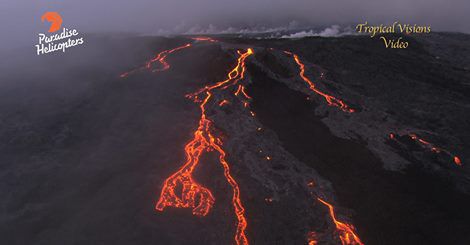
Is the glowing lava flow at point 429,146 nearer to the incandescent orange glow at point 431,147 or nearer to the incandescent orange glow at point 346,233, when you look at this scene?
the incandescent orange glow at point 431,147

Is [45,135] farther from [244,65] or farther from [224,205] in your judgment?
[244,65]

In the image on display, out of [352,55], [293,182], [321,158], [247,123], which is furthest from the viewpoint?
[352,55]

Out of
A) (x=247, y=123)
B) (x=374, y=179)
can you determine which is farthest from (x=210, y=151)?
(x=374, y=179)

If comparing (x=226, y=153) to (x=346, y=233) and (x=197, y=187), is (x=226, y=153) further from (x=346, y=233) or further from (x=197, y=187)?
(x=346, y=233)

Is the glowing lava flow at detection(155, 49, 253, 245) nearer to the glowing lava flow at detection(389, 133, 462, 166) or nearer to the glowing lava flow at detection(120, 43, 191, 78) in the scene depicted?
the glowing lava flow at detection(389, 133, 462, 166)

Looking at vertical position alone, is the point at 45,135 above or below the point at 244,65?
below

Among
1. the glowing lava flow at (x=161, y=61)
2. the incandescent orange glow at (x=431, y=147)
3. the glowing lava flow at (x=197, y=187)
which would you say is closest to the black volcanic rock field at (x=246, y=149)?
the incandescent orange glow at (x=431, y=147)

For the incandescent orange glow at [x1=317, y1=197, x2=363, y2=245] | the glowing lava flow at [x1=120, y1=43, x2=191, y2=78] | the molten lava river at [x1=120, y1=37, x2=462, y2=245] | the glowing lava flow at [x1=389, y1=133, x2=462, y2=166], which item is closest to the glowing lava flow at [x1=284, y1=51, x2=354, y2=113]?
the molten lava river at [x1=120, y1=37, x2=462, y2=245]

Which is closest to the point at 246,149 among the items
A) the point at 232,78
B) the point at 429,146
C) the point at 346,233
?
the point at 346,233
